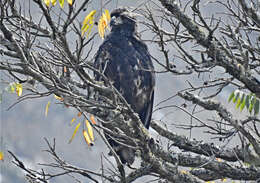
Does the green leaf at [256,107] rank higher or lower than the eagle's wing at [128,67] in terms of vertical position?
lower

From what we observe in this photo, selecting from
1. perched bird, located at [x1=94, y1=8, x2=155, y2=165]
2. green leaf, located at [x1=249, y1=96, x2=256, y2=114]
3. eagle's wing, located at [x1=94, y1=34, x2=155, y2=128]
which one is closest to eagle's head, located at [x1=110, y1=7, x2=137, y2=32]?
perched bird, located at [x1=94, y1=8, x2=155, y2=165]

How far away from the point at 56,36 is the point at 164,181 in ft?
5.70

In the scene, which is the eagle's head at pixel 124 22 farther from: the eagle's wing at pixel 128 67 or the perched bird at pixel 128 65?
the eagle's wing at pixel 128 67

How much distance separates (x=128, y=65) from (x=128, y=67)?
0.02 metres

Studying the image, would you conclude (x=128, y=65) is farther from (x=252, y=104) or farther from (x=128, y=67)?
(x=252, y=104)

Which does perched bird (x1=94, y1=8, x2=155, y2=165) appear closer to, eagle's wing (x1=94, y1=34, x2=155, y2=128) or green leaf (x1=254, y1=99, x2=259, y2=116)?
eagle's wing (x1=94, y1=34, x2=155, y2=128)

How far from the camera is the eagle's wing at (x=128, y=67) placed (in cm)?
502

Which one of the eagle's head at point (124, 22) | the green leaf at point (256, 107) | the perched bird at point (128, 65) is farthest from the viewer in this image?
the eagle's head at point (124, 22)

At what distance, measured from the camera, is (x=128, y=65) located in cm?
502

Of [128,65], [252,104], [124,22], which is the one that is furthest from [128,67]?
[252,104]

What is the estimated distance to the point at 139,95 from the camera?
524 cm

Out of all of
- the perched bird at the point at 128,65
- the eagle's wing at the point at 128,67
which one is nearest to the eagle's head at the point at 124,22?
the perched bird at the point at 128,65

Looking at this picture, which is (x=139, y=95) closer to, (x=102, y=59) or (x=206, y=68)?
(x=102, y=59)

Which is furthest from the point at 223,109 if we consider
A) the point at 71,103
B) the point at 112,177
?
the point at 71,103
